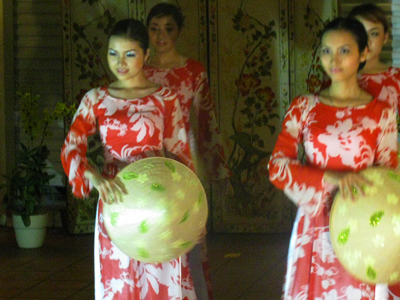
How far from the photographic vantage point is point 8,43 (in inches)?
201

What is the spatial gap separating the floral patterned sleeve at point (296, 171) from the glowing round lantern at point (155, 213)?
10.5 inches

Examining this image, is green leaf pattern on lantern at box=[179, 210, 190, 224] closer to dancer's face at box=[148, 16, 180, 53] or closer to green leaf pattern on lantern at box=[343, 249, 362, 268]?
green leaf pattern on lantern at box=[343, 249, 362, 268]

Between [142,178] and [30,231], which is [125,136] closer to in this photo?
[142,178]

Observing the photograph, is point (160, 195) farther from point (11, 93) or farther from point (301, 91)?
point (11, 93)

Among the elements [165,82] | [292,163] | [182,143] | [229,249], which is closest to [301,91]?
[229,249]

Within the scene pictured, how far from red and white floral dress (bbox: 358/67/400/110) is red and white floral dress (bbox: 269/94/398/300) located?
43 cm

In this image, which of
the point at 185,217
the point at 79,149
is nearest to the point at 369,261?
the point at 185,217

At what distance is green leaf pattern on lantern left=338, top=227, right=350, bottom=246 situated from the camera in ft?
5.87

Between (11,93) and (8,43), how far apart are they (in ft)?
1.26

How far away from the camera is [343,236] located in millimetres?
1800

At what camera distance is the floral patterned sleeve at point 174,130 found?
7.67 ft

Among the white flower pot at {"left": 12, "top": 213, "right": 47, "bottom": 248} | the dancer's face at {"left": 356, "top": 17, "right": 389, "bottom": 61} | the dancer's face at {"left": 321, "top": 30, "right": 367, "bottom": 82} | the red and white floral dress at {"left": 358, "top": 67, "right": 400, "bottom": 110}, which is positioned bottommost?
the white flower pot at {"left": 12, "top": 213, "right": 47, "bottom": 248}

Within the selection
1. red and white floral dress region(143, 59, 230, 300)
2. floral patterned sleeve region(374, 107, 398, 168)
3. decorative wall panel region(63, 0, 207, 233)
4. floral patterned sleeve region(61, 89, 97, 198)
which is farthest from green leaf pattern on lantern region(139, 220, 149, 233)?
decorative wall panel region(63, 0, 207, 233)

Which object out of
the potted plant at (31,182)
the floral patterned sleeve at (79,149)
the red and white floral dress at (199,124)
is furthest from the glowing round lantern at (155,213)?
the potted plant at (31,182)
